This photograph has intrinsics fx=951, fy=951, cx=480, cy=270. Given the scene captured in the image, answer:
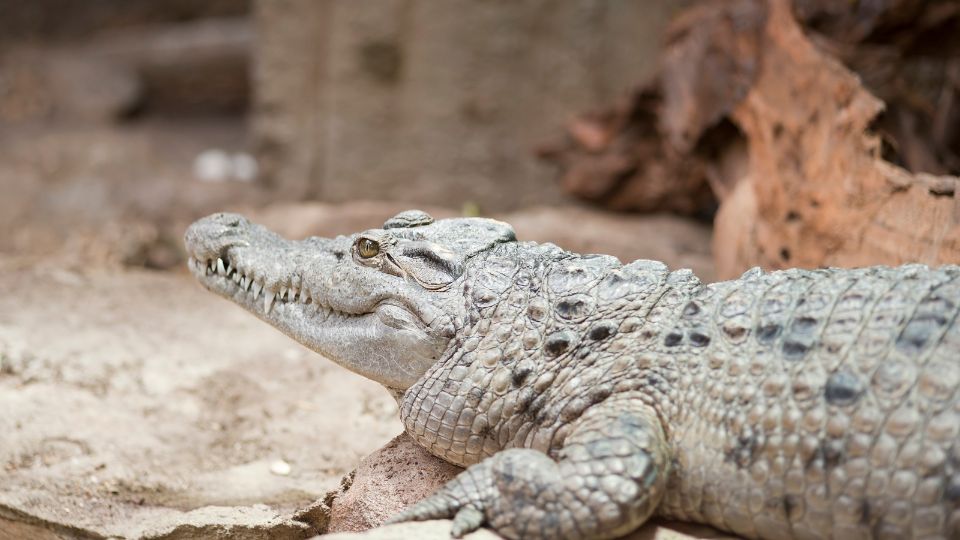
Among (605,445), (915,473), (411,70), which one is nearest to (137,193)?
(411,70)

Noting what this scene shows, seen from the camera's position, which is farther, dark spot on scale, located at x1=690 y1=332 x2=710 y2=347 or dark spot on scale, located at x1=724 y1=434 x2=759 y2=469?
dark spot on scale, located at x1=690 y1=332 x2=710 y2=347

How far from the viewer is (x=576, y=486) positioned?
8.92ft

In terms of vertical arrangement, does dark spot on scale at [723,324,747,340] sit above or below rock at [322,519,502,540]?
above

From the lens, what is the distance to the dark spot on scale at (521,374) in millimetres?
3105

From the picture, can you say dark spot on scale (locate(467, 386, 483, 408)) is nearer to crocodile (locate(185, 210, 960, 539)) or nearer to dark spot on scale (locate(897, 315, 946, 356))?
crocodile (locate(185, 210, 960, 539))

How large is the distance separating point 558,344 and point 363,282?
82cm

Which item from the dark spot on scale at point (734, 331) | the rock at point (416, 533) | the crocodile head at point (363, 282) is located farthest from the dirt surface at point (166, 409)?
the dark spot on scale at point (734, 331)

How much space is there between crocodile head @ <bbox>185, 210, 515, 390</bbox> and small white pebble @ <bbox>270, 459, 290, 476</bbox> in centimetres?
73

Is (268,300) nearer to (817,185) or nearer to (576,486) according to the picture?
(576,486)

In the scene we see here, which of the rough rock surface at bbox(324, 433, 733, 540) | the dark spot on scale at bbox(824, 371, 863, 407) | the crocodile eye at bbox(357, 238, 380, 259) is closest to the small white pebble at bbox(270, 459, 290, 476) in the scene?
the rough rock surface at bbox(324, 433, 733, 540)

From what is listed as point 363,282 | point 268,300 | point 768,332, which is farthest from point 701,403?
point 268,300

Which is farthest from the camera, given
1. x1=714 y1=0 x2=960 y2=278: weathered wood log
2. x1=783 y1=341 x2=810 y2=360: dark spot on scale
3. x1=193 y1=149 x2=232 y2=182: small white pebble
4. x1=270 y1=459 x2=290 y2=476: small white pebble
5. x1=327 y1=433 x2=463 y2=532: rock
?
x1=193 y1=149 x2=232 y2=182: small white pebble

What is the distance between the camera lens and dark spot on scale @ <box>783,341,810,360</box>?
2826 mm

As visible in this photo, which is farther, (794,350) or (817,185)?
(817,185)
